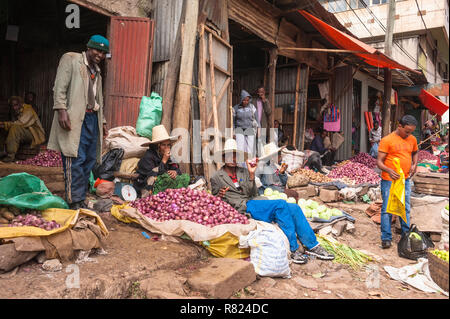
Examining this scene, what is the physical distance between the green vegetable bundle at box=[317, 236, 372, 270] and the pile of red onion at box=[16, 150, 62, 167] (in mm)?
4877

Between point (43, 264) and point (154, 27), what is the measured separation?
4.83 meters

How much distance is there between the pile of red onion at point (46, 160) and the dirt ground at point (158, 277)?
104 inches

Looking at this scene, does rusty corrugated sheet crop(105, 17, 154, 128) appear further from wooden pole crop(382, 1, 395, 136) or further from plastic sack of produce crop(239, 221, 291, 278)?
wooden pole crop(382, 1, 395, 136)

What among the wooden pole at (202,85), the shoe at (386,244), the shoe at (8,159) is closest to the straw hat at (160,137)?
the wooden pole at (202,85)

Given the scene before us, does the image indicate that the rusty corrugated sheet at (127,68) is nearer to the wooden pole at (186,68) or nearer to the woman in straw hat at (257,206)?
the wooden pole at (186,68)

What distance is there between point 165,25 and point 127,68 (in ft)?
3.90

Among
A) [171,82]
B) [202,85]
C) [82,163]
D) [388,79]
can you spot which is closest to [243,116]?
[202,85]

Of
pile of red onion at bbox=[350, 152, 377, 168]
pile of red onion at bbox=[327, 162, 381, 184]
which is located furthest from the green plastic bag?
pile of red onion at bbox=[350, 152, 377, 168]

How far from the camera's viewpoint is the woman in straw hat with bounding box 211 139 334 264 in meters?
3.74

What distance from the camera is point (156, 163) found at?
4.62 metres

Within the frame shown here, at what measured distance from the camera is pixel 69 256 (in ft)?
8.68

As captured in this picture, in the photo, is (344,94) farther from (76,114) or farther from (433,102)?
(76,114)


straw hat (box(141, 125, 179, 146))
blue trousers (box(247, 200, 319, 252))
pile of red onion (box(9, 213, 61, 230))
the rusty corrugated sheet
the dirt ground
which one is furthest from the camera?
the rusty corrugated sheet
